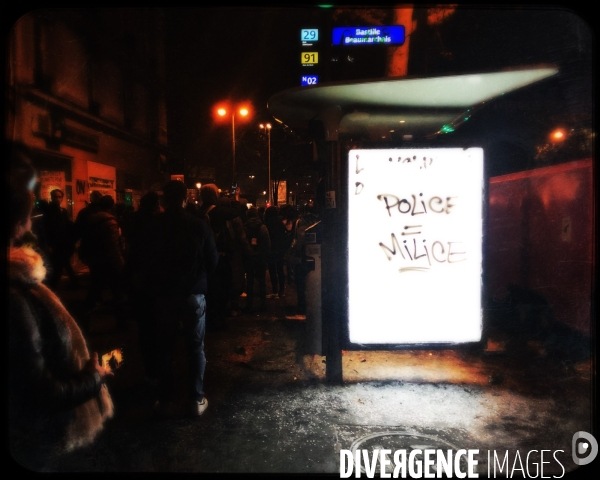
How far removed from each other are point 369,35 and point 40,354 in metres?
6.07

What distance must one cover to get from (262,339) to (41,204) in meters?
6.02

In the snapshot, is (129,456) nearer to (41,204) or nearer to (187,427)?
(187,427)

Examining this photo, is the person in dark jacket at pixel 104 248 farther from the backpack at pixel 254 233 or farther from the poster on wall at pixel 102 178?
the poster on wall at pixel 102 178

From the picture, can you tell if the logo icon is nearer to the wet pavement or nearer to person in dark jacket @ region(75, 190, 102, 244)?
the wet pavement

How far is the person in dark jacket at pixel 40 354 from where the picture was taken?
1994 mm

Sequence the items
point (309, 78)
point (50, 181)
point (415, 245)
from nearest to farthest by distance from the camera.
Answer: point (415, 245), point (309, 78), point (50, 181)

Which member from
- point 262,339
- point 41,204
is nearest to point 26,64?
point 41,204

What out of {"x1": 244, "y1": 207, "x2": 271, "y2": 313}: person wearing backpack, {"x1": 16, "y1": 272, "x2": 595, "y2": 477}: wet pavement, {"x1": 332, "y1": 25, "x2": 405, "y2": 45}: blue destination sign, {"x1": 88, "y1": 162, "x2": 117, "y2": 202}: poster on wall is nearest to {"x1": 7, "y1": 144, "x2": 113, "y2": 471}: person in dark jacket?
{"x1": 16, "y1": 272, "x2": 595, "y2": 477}: wet pavement

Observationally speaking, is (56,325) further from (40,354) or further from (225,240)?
(225,240)

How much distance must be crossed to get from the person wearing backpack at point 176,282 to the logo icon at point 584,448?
3290mm

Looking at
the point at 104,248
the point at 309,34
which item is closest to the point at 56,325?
the point at 104,248

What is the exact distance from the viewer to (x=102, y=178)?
1947cm

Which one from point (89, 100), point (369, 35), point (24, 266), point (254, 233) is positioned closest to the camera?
point (24, 266)

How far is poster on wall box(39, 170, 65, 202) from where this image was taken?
14.3 m
